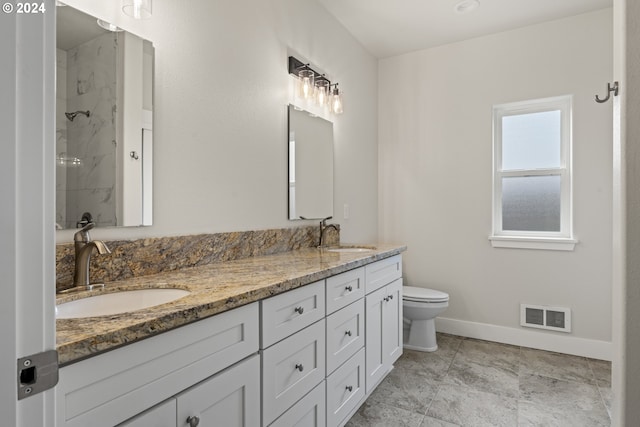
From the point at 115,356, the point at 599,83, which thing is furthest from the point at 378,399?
the point at 599,83

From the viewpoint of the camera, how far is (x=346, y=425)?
1.90m

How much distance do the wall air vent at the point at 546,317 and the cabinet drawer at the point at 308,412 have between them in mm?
2185

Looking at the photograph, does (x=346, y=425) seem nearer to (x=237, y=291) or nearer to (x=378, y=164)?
(x=237, y=291)

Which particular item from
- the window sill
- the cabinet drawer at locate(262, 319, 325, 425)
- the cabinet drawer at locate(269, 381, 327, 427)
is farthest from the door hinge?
the window sill

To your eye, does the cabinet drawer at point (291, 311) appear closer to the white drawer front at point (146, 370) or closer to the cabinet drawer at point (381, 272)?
the white drawer front at point (146, 370)

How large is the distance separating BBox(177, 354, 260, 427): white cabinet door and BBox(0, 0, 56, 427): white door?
525 millimetres

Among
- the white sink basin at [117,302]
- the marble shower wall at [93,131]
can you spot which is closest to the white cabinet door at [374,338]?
the white sink basin at [117,302]

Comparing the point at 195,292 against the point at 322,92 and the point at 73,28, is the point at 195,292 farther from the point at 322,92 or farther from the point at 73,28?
the point at 322,92

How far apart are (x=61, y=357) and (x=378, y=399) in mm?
1875

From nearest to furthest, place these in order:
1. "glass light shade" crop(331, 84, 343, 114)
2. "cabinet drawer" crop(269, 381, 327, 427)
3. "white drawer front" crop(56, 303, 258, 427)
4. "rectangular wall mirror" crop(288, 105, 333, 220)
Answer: "white drawer front" crop(56, 303, 258, 427) < "cabinet drawer" crop(269, 381, 327, 427) < "rectangular wall mirror" crop(288, 105, 333, 220) < "glass light shade" crop(331, 84, 343, 114)

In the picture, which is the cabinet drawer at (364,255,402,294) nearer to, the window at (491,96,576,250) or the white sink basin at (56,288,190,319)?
the white sink basin at (56,288,190,319)

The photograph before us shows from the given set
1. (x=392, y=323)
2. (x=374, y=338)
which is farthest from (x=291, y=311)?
(x=392, y=323)

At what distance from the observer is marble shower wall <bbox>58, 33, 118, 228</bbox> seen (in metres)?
1.23

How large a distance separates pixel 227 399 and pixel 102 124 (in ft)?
3.37
